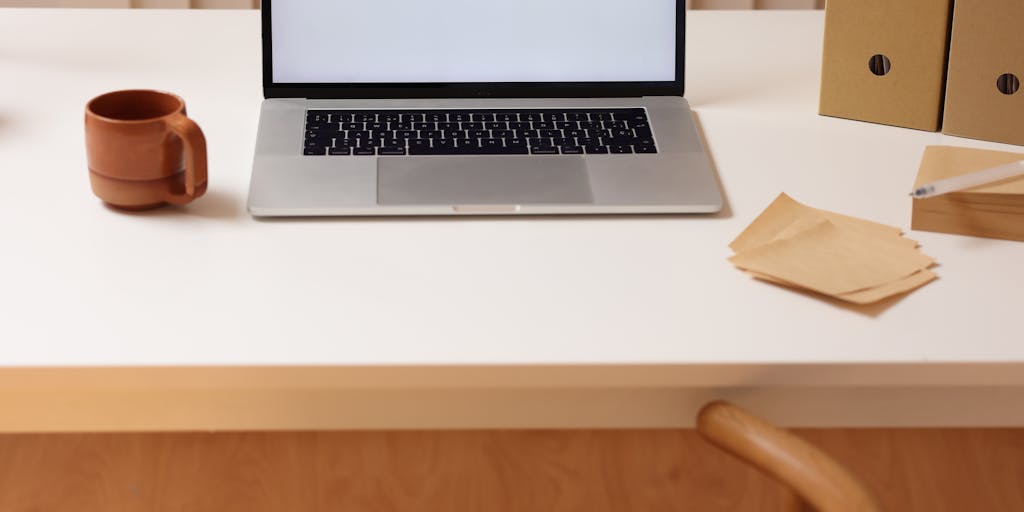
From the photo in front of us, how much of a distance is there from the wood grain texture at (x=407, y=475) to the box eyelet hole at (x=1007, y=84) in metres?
0.70

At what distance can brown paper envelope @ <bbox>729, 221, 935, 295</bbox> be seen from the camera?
86 centimetres

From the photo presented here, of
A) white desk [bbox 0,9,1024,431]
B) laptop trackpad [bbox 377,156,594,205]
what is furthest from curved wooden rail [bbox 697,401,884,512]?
laptop trackpad [bbox 377,156,594,205]

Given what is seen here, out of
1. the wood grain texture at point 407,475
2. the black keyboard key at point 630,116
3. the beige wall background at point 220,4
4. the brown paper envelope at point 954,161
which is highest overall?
the black keyboard key at point 630,116

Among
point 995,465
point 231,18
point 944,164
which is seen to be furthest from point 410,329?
point 995,465

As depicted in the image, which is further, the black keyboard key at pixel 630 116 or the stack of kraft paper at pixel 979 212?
the black keyboard key at pixel 630 116

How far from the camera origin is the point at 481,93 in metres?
1.15

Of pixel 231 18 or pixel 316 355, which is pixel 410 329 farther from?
pixel 231 18

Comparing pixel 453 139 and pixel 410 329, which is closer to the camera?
pixel 410 329

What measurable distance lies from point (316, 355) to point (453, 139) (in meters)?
0.36

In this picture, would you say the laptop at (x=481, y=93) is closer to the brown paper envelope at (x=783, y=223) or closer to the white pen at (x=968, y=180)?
the brown paper envelope at (x=783, y=223)

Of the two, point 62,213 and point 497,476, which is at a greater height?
point 62,213

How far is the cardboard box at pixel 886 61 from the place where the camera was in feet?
3.66

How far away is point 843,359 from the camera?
776 millimetres

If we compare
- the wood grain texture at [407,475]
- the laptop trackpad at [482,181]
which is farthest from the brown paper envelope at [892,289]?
the wood grain texture at [407,475]
